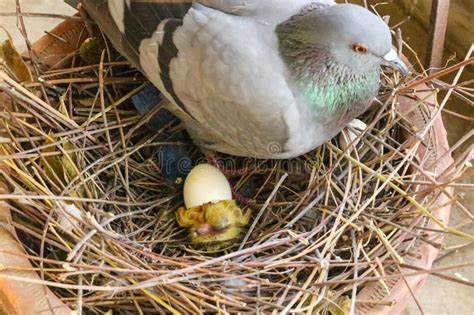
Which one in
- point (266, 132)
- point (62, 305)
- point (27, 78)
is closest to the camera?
point (62, 305)

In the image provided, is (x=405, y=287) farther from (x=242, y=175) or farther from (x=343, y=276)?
(x=242, y=175)

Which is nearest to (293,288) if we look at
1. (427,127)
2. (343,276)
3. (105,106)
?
(343,276)

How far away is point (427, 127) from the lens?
1.01m

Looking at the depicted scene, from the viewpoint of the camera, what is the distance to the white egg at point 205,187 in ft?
3.36

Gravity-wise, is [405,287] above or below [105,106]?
below

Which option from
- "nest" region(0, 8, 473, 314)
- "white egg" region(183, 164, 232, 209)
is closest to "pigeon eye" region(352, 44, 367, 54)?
"nest" region(0, 8, 473, 314)

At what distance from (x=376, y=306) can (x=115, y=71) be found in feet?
2.04

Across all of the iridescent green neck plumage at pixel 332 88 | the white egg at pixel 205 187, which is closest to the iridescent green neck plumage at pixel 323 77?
the iridescent green neck plumage at pixel 332 88

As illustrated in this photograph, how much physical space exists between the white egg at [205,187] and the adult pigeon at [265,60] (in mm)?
90

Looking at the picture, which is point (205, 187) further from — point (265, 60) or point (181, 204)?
point (265, 60)

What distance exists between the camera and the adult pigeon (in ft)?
3.01

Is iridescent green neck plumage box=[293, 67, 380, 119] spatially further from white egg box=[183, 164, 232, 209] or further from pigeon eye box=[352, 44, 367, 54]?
white egg box=[183, 164, 232, 209]

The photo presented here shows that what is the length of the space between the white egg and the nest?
2.6 inches

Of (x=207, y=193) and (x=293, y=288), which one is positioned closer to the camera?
(x=293, y=288)
